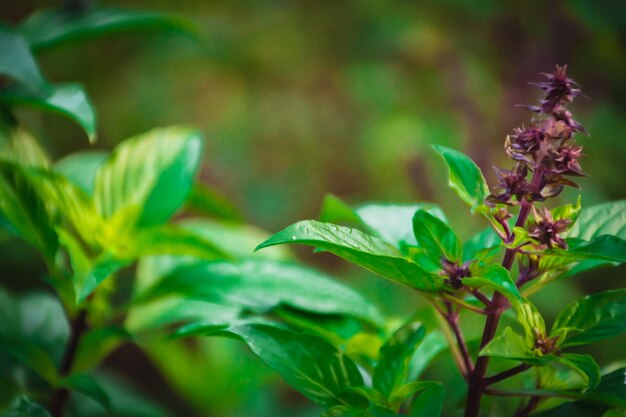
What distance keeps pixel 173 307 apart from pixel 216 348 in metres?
0.21

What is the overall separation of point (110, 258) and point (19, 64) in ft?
0.84

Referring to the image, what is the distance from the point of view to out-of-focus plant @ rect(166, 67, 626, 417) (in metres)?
0.40

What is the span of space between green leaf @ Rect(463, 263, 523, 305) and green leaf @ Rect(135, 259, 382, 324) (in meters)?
0.21

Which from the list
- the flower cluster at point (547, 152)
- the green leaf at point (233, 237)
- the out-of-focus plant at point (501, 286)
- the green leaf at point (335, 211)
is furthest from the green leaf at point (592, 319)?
the green leaf at point (233, 237)

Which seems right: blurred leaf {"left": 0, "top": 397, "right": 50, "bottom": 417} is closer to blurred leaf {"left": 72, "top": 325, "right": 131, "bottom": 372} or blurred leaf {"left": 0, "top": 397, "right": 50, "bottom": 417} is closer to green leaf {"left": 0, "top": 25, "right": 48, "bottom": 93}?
blurred leaf {"left": 72, "top": 325, "right": 131, "bottom": 372}

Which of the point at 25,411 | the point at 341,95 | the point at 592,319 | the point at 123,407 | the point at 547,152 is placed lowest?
the point at 123,407

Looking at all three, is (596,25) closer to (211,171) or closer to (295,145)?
(295,145)

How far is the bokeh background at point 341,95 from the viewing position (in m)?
1.32

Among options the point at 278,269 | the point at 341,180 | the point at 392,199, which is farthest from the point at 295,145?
the point at 278,269

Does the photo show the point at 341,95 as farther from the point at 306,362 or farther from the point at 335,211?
the point at 306,362

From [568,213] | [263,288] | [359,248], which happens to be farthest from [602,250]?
[263,288]

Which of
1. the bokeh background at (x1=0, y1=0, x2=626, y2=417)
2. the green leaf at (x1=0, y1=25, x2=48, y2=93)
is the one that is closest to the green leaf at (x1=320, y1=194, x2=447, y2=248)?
the green leaf at (x1=0, y1=25, x2=48, y2=93)

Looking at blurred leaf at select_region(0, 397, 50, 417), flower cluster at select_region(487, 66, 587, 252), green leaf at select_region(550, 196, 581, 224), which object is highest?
flower cluster at select_region(487, 66, 587, 252)

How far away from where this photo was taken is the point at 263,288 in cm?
62
